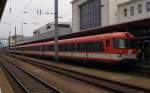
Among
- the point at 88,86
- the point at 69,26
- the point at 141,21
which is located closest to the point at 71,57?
the point at 141,21

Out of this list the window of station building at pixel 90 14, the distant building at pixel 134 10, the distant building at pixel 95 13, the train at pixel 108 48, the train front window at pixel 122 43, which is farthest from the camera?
the window of station building at pixel 90 14

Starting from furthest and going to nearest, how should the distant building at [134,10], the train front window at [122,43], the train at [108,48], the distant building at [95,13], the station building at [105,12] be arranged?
the distant building at [95,13] → the station building at [105,12] → the distant building at [134,10] → the train front window at [122,43] → the train at [108,48]

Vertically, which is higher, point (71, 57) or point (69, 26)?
point (69, 26)

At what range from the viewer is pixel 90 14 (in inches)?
3300

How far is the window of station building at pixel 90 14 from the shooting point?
264ft

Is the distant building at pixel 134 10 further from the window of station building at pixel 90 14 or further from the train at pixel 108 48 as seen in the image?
the train at pixel 108 48

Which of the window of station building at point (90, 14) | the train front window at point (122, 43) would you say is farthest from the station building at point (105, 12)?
the train front window at point (122, 43)

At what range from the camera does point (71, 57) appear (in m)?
35.8

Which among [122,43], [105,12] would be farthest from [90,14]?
[122,43]

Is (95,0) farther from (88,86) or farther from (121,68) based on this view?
(88,86)

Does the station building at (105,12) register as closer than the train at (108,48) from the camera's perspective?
No

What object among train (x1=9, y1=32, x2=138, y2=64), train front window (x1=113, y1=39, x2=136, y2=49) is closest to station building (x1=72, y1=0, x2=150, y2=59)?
train (x1=9, y1=32, x2=138, y2=64)

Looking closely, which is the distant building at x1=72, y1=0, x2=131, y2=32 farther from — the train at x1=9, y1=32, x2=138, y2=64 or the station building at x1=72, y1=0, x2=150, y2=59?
the train at x1=9, y1=32, x2=138, y2=64

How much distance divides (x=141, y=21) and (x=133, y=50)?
2248mm
